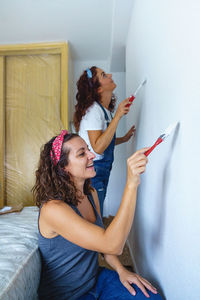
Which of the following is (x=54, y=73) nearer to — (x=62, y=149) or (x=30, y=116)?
(x=30, y=116)

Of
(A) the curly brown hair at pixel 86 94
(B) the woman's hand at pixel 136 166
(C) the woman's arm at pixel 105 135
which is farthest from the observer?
(A) the curly brown hair at pixel 86 94

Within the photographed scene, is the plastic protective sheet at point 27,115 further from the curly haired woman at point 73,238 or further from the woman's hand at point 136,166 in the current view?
the woman's hand at point 136,166

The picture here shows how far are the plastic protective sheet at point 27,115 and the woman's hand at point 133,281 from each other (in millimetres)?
1783

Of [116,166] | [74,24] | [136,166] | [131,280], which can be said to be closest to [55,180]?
[136,166]

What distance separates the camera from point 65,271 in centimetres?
85

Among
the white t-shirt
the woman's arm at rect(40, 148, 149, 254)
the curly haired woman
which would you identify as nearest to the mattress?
the curly haired woman

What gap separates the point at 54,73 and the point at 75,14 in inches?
25.4

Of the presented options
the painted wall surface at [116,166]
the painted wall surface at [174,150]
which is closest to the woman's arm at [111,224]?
the painted wall surface at [174,150]

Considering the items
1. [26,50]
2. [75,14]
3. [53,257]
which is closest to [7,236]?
[53,257]

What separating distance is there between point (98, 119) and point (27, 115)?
1.41 meters

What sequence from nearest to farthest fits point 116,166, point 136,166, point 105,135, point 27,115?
1. point 136,166
2. point 105,135
3. point 27,115
4. point 116,166

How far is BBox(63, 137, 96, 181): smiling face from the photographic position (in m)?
0.91

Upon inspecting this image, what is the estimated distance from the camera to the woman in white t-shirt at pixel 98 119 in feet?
4.22

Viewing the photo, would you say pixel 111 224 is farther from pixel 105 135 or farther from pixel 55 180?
pixel 105 135
